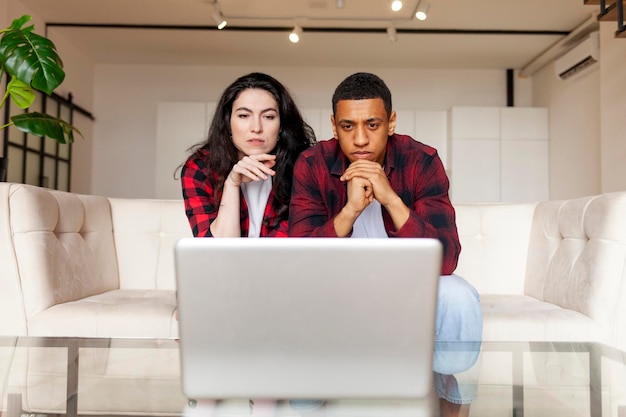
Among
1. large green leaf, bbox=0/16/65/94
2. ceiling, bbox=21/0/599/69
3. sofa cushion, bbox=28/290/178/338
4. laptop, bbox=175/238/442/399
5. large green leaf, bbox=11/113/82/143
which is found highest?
ceiling, bbox=21/0/599/69

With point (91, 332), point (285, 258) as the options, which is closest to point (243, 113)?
point (91, 332)

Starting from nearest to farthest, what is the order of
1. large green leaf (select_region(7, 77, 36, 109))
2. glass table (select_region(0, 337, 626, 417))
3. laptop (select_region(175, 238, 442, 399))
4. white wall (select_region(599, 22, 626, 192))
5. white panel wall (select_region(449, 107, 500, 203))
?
laptop (select_region(175, 238, 442, 399)), glass table (select_region(0, 337, 626, 417)), large green leaf (select_region(7, 77, 36, 109)), white wall (select_region(599, 22, 626, 192)), white panel wall (select_region(449, 107, 500, 203))

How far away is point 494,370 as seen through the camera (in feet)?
3.03

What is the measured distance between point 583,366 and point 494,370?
16 cm

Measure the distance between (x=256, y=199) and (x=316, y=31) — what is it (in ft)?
14.6

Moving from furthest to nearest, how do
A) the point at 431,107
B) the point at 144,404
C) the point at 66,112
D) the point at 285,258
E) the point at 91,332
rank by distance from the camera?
the point at 431,107 → the point at 66,112 → the point at 91,332 → the point at 144,404 → the point at 285,258

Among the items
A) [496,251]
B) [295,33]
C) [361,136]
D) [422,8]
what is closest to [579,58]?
[422,8]

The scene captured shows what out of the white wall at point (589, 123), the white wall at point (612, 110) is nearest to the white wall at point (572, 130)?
the white wall at point (589, 123)

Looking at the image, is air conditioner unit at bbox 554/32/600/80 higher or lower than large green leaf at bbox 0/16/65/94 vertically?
higher

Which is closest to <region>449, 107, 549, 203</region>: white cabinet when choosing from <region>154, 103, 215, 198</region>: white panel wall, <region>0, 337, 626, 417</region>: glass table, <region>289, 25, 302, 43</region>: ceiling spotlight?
<region>289, 25, 302, 43</region>: ceiling spotlight

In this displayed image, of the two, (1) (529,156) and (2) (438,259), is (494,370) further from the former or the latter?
(1) (529,156)

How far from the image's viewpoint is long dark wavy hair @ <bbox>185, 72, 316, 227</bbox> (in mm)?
1793

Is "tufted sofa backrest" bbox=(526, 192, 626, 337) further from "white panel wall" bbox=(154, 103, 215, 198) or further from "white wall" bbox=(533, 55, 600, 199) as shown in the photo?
"white panel wall" bbox=(154, 103, 215, 198)

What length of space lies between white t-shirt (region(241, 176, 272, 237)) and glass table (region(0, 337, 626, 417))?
2.72ft
